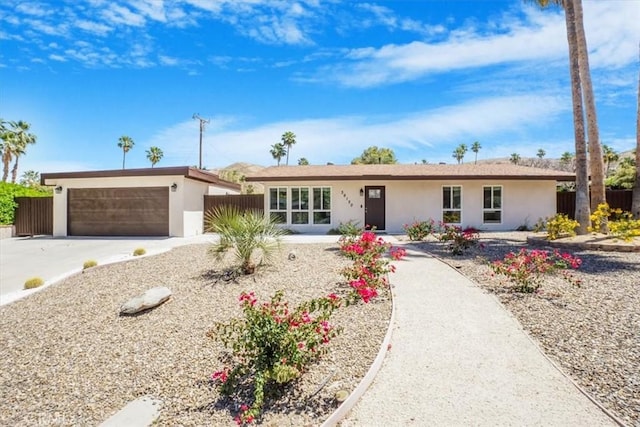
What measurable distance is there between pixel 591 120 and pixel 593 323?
1039 centimetres

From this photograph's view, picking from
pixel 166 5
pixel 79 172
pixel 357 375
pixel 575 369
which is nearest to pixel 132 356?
pixel 357 375

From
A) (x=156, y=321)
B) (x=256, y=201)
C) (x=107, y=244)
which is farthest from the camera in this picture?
(x=256, y=201)

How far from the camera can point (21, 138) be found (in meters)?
37.3

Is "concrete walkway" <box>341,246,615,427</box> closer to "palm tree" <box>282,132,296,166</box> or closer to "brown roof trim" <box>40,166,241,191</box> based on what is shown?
"brown roof trim" <box>40,166,241,191</box>

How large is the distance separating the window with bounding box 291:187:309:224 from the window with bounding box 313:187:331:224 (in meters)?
0.39

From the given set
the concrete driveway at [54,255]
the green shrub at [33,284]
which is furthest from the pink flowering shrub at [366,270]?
the green shrub at [33,284]

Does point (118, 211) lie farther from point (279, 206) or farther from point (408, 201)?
point (408, 201)

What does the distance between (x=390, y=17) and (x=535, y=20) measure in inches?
328

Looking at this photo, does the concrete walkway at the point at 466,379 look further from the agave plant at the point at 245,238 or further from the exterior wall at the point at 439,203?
the exterior wall at the point at 439,203

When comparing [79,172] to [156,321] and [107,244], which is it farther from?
[156,321]

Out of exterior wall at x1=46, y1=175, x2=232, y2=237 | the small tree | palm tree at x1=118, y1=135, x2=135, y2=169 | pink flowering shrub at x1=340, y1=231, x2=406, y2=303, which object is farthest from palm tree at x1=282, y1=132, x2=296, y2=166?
pink flowering shrub at x1=340, y1=231, x2=406, y2=303

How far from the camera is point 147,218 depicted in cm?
1659

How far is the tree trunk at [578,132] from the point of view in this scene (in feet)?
38.2

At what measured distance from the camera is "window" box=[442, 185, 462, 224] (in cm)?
1719
